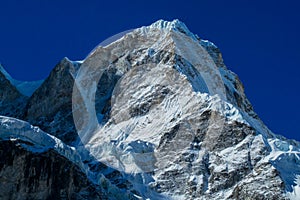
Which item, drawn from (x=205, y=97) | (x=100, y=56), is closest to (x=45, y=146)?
(x=205, y=97)

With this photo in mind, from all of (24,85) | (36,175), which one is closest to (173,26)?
(24,85)

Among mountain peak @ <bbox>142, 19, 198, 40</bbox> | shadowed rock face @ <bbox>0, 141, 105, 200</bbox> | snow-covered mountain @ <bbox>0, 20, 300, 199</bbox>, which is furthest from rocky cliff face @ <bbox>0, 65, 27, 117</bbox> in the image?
shadowed rock face @ <bbox>0, 141, 105, 200</bbox>

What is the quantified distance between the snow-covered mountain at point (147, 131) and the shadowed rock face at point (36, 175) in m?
0.11

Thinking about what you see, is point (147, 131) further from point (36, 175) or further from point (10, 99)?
point (36, 175)

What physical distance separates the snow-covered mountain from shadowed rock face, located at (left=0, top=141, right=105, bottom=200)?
0.11 metres

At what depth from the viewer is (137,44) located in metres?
175

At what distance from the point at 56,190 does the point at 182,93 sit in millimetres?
54686

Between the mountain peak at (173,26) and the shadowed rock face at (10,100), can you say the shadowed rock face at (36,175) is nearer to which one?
the shadowed rock face at (10,100)

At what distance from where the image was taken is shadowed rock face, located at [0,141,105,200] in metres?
96.4

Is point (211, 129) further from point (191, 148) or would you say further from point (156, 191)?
point (156, 191)

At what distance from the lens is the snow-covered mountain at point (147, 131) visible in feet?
332

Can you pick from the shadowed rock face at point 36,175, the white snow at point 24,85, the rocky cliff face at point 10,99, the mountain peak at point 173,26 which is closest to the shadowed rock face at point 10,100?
the rocky cliff face at point 10,99

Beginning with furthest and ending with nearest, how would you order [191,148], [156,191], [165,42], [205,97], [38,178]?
[165,42] → [205,97] → [191,148] → [156,191] → [38,178]

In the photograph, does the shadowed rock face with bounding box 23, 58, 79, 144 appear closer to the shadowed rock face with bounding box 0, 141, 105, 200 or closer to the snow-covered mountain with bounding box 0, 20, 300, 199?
the snow-covered mountain with bounding box 0, 20, 300, 199
